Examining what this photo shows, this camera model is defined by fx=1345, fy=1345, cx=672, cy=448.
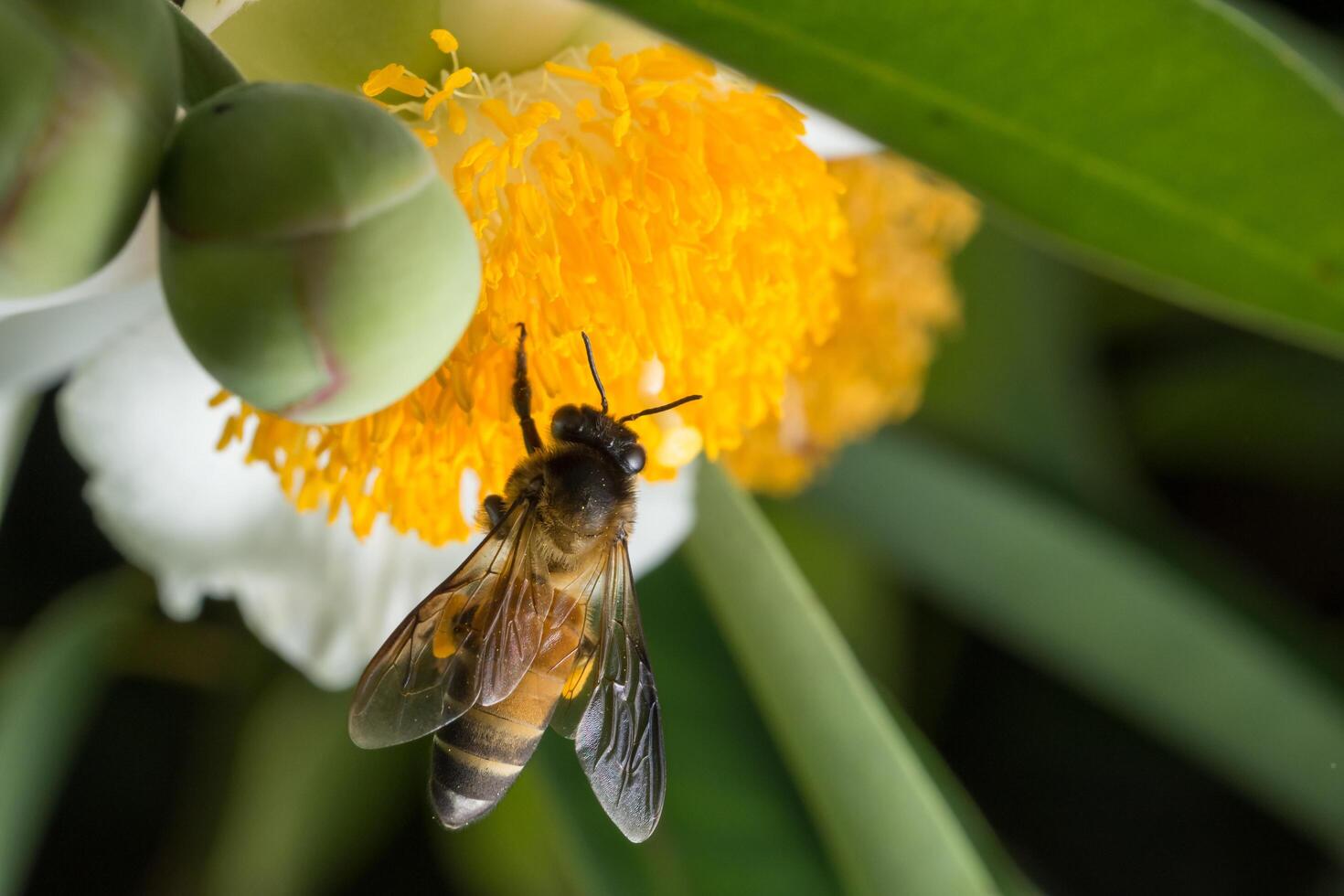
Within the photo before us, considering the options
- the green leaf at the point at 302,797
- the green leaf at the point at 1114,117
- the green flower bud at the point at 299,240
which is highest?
the green flower bud at the point at 299,240

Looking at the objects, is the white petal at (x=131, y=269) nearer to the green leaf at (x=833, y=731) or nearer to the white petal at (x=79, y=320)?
the white petal at (x=79, y=320)

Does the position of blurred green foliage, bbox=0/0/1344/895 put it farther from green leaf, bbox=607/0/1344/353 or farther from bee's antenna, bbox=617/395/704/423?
bee's antenna, bbox=617/395/704/423

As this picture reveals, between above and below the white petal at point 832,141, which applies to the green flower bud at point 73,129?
above

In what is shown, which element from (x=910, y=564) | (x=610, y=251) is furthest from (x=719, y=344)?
(x=910, y=564)

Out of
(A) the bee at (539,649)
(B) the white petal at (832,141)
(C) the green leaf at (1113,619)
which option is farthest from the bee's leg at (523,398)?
(C) the green leaf at (1113,619)

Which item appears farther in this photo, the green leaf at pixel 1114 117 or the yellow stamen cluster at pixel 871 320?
the yellow stamen cluster at pixel 871 320

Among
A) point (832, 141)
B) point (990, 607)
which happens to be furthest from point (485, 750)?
point (990, 607)

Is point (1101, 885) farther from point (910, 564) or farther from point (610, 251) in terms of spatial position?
point (610, 251)
